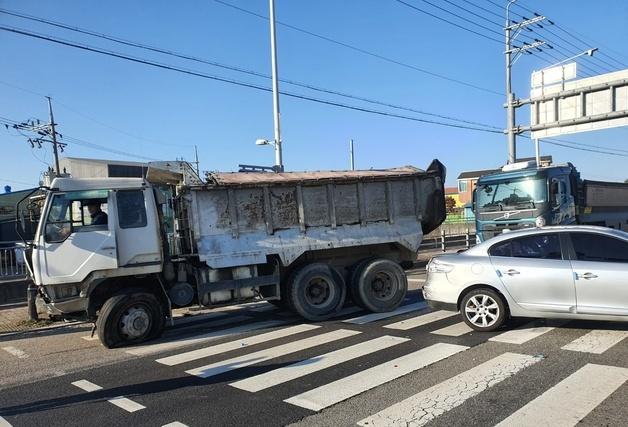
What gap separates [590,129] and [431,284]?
18592mm

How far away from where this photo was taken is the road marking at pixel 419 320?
27.6ft

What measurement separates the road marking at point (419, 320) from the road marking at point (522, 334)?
128cm

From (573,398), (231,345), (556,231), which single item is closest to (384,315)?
(231,345)

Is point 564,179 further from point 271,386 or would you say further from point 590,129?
point 271,386

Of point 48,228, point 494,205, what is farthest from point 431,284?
point 494,205

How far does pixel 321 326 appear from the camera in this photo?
8906mm

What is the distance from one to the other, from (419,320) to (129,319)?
468cm

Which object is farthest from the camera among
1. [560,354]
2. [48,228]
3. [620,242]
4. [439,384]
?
[48,228]

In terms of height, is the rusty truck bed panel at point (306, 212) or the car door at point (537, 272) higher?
the rusty truck bed panel at point (306, 212)

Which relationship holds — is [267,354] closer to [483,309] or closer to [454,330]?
[454,330]

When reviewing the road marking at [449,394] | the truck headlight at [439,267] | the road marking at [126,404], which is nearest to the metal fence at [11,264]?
the road marking at [126,404]

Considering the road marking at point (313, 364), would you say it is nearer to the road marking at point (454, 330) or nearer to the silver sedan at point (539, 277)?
the road marking at point (454, 330)

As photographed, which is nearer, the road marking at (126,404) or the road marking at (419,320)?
the road marking at (126,404)

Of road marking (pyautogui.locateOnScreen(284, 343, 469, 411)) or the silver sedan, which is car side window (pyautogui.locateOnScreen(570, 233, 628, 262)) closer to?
the silver sedan
